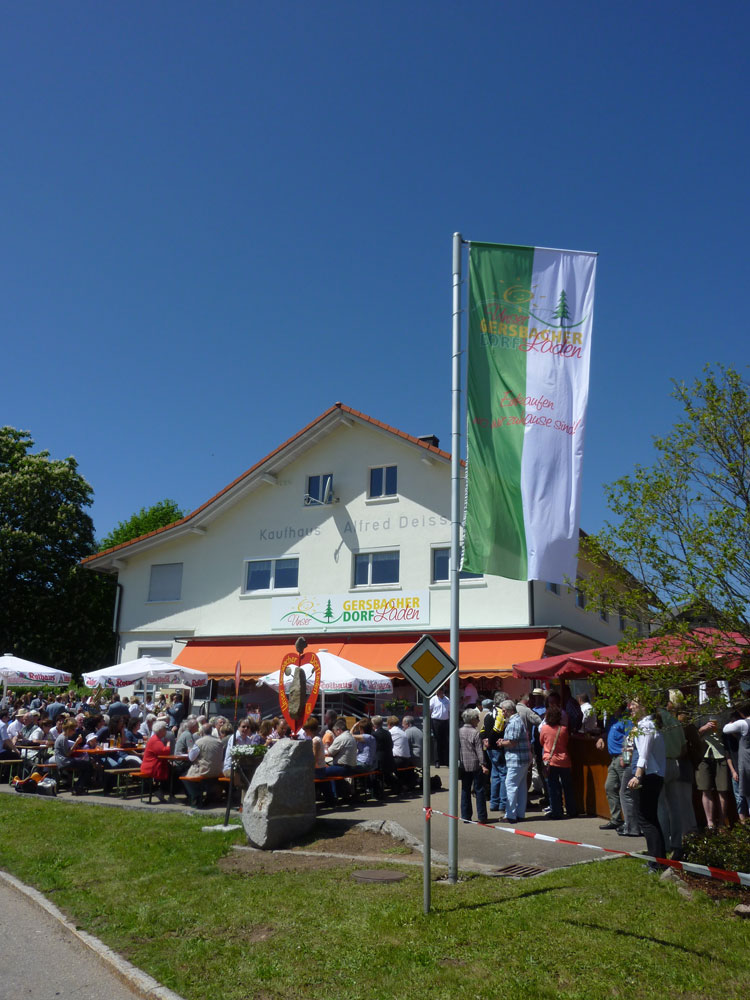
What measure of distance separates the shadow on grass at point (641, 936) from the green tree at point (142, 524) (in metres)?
51.3

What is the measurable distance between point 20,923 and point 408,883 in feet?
12.0

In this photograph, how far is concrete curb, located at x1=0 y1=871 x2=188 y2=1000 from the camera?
5.79 m

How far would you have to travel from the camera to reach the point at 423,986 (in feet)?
18.8

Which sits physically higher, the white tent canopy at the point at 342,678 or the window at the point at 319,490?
the window at the point at 319,490

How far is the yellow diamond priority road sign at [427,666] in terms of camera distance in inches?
308

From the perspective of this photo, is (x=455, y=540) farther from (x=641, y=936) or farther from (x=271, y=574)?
(x=271, y=574)

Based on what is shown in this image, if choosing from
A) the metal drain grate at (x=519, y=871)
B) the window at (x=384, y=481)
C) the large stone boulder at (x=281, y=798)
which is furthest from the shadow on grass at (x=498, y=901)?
the window at (x=384, y=481)

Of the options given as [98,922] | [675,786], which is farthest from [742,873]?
[98,922]

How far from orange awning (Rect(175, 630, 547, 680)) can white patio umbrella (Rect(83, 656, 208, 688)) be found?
3601mm

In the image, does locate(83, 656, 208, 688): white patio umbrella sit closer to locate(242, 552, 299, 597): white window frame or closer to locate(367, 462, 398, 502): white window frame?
locate(242, 552, 299, 597): white window frame

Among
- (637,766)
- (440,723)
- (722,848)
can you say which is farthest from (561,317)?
(440,723)

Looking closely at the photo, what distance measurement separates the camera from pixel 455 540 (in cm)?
942

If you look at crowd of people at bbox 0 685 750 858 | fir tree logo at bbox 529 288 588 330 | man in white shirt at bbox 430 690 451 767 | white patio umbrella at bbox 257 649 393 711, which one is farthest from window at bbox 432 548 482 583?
fir tree logo at bbox 529 288 588 330

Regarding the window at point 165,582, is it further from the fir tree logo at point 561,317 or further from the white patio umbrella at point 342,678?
the fir tree logo at point 561,317
